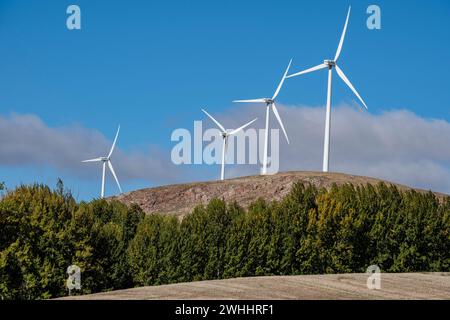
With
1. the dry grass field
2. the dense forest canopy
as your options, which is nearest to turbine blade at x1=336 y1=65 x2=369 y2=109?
the dense forest canopy

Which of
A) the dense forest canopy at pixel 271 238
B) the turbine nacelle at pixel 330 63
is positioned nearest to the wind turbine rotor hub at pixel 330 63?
the turbine nacelle at pixel 330 63

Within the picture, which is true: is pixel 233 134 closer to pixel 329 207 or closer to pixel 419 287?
pixel 329 207

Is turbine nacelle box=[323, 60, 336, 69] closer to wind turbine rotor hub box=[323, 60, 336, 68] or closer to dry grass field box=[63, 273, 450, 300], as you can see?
wind turbine rotor hub box=[323, 60, 336, 68]

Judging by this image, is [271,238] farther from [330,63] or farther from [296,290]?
[296,290]

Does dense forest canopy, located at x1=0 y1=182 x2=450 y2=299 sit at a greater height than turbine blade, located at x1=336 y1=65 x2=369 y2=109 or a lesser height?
lesser

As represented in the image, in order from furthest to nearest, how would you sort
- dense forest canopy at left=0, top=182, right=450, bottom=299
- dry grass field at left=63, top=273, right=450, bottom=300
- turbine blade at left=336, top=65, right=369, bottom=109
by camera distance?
1. turbine blade at left=336, top=65, right=369, bottom=109
2. dense forest canopy at left=0, top=182, right=450, bottom=299
3. dry grass field at left=63, top=273, right=450, bottom=300

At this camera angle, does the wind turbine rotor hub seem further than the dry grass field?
Yes

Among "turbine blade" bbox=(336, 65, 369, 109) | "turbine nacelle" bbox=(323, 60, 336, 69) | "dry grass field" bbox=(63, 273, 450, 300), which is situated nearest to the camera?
"dry grass field" bbox=(63, 273, 450, 300)

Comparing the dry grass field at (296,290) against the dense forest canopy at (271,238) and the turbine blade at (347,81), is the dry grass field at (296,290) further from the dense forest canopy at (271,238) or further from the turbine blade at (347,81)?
the turbine blade at (347,81)

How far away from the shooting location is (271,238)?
4203 inches

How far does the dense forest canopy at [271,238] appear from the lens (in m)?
99.3

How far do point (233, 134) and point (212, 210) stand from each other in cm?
6292

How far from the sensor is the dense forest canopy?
99.3 meters

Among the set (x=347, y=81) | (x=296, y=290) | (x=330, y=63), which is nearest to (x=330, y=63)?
(x=330, y=63)
